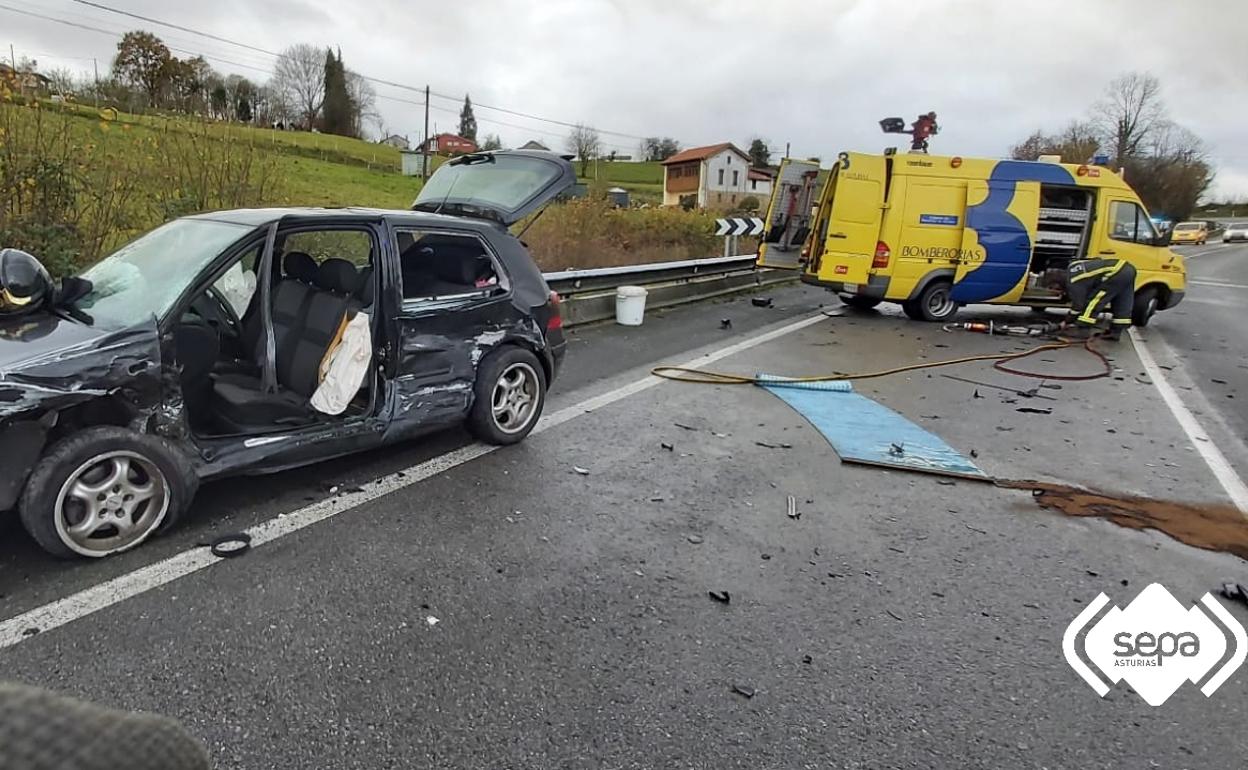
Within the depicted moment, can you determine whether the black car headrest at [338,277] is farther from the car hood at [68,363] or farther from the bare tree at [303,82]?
the bare tree at [303,82]

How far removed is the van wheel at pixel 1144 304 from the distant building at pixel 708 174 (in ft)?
171

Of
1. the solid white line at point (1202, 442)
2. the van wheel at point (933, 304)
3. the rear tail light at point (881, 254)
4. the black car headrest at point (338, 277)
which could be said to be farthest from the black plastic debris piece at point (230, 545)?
the van wheel at point (933, 304)

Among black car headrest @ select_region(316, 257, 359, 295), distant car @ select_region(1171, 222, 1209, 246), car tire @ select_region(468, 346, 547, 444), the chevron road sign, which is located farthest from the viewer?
distant car @ select_region(1171, 222, 1209, 246)

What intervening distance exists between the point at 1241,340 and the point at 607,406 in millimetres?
11284

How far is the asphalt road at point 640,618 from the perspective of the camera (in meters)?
2.47

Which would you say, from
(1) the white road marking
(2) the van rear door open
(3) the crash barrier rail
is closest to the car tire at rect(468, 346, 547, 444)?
(3) the crash barrier rail

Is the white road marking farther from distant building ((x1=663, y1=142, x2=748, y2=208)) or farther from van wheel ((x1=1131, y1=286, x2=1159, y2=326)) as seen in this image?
distant building ((x1=663, y1=142, x2=748, y2=208))

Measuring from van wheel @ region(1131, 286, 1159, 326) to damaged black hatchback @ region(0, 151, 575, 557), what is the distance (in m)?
11.4

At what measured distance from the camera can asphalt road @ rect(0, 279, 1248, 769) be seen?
2.47 metres

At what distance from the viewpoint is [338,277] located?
458cm

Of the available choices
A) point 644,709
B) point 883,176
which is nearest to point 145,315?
point 644,709

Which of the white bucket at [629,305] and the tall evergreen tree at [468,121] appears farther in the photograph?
the tall evergreen tree at [468,121]

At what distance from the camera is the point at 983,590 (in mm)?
3537

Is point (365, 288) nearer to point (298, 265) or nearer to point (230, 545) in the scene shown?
point (298, 265)
